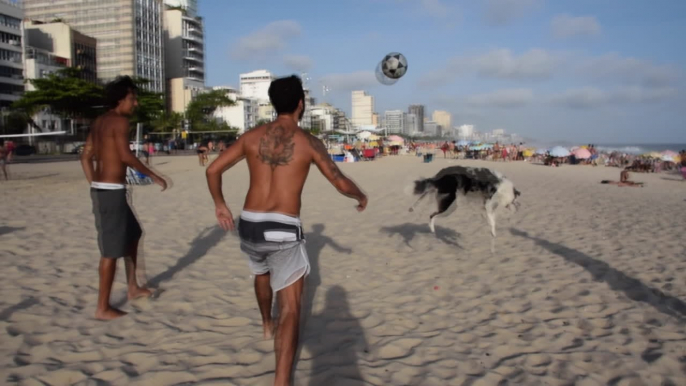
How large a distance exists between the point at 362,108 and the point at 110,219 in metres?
147

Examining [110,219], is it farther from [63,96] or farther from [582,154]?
[63,96]

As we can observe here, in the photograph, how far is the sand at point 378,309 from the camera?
11.0 ft

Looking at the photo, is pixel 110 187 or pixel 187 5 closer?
pixel 110 187

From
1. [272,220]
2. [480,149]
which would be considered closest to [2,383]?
[272,220]

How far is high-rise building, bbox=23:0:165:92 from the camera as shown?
94.2 metres

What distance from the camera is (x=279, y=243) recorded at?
296 centimetres

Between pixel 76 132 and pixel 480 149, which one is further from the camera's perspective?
pixel 76 132

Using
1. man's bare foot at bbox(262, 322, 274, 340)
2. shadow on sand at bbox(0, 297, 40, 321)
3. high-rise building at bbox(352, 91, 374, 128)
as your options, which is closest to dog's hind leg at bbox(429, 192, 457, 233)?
man's bare foot at bbox(262, 322, 274, 340)

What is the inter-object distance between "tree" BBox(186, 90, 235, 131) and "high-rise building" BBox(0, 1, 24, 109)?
25.5 m

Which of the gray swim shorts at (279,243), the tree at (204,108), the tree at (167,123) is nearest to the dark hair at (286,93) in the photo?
the gray swim shorts at (279,243)

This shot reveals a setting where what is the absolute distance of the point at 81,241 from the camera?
Answer: 23.5 ft

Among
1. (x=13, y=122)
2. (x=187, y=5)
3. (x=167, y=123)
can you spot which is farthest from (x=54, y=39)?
(x=187, y=5)

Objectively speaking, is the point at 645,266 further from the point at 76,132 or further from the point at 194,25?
the point at 194,25

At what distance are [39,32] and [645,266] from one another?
3724 inches
